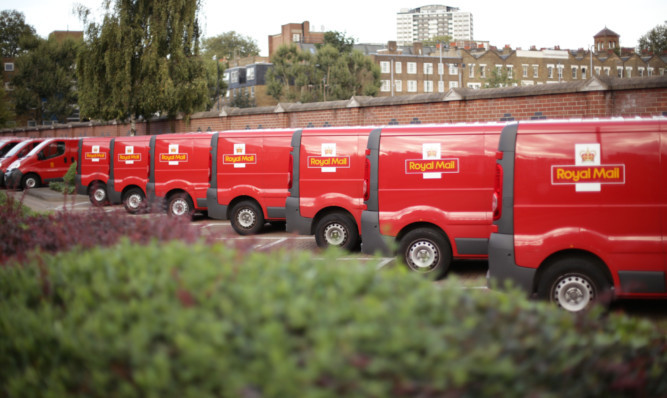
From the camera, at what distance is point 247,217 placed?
15.6 meters

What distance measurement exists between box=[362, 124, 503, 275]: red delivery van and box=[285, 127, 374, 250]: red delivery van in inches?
72.1

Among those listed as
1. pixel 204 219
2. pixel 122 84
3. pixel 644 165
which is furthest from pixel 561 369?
pixel 122 84

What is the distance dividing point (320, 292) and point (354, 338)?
1.46 ft

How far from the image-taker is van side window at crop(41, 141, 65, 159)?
29453 millimetres

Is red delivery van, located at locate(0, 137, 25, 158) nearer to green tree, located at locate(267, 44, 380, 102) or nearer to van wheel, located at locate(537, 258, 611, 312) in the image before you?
van wheel, located at locate(537, 258, 611, 312)

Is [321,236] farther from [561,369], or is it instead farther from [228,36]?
[228,36]

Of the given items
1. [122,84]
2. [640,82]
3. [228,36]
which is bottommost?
[640,82]

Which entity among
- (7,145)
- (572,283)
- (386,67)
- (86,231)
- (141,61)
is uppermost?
(386,67)

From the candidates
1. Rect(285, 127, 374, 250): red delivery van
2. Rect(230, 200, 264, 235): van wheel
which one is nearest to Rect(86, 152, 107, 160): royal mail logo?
Rect(230, 200, 264, 235): van wheel

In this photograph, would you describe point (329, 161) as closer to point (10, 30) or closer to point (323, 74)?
point (323, 74)

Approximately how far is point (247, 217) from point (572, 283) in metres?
8.95

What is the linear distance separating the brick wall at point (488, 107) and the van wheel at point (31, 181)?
27.0ft

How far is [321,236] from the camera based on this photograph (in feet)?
41.9

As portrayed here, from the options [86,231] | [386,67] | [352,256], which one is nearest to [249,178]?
[86,231]
